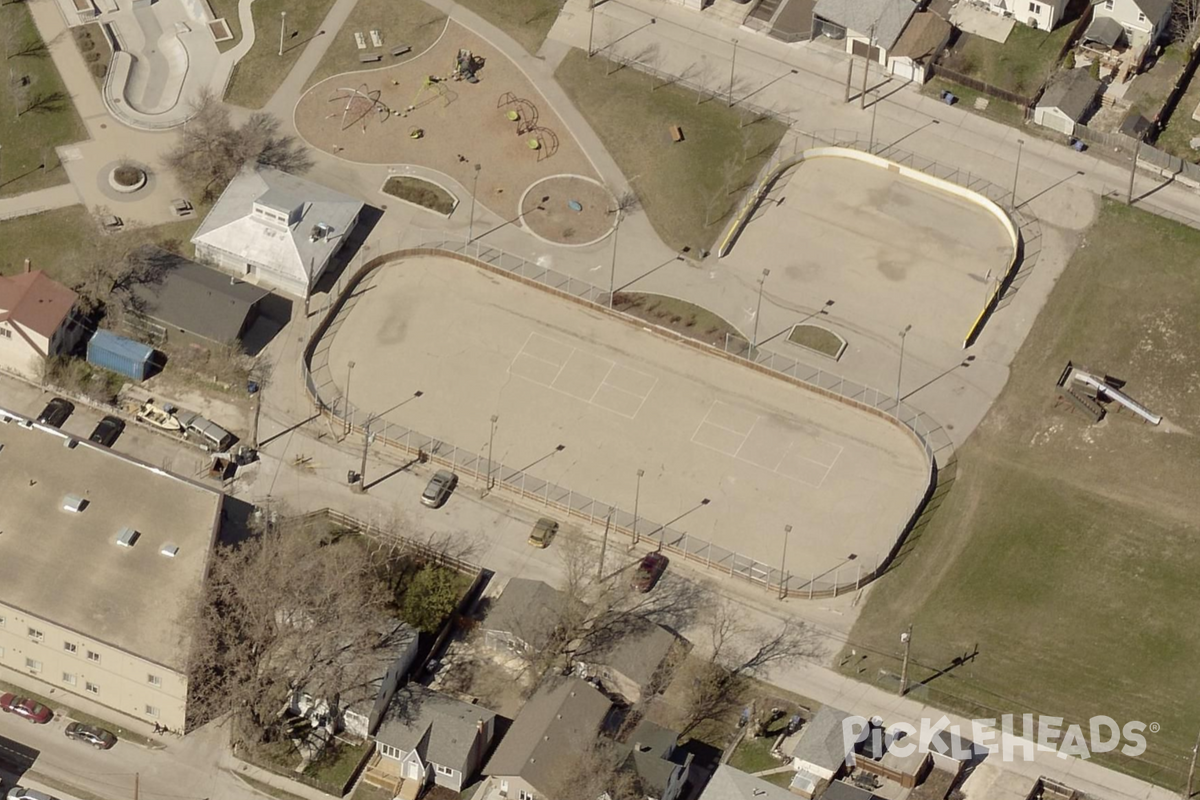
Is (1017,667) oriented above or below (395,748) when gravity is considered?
above

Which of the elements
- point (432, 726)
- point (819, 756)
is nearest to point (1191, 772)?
point (819, 756)

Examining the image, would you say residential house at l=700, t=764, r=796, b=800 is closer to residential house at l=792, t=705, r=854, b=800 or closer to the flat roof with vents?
residential house at l=792, t=705, r=854, b=800

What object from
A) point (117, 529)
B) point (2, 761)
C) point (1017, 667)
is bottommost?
point (2, 761)

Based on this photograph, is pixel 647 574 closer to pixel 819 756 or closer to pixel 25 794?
pixel 819 756

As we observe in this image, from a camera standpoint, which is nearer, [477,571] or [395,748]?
[395,748]

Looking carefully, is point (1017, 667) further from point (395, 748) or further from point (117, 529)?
point (117, 529)

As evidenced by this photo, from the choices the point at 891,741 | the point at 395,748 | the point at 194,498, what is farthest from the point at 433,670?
the point at 891,741

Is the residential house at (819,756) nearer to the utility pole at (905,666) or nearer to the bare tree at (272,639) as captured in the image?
the utility pole at (905,666)
